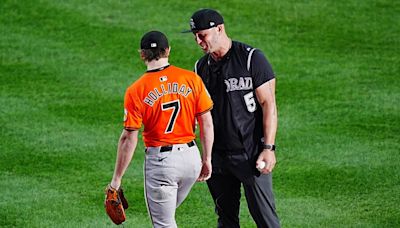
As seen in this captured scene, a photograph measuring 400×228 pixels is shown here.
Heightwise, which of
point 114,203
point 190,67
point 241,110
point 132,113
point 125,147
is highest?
point 132,113

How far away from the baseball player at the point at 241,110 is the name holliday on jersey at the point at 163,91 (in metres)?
0.45

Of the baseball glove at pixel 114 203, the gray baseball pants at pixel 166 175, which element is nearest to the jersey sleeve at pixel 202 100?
the gray baseball pants at pixel 166 175

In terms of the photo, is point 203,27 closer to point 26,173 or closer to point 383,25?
point 26,173

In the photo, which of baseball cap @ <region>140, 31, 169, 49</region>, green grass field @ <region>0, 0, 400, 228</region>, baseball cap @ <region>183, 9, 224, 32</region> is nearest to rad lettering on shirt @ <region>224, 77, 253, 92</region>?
baseball cap @ <region>183, 9, 224, 32</region>

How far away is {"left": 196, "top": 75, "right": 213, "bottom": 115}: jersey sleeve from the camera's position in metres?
6.37

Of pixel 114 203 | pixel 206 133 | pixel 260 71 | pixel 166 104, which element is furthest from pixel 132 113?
pixel 260 71

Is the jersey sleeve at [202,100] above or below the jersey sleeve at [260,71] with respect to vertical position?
below

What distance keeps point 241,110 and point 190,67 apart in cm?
472

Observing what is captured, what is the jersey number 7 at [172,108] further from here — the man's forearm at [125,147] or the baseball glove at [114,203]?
the baseball glove at [114,203]

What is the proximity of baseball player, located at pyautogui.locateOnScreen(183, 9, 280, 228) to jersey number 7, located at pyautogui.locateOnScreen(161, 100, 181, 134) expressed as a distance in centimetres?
48

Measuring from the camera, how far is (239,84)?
6598 mm

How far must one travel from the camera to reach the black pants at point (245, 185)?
665cm

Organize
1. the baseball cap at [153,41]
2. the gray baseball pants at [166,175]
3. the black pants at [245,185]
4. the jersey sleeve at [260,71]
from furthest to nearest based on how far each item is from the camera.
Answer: the black pants at [245,185]
the jersey sleeve at [260,71]
the gray baseball pants at [166,175]
the baseball cap at [153,41]

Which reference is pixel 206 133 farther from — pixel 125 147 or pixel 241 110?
A: pixel 125 147
